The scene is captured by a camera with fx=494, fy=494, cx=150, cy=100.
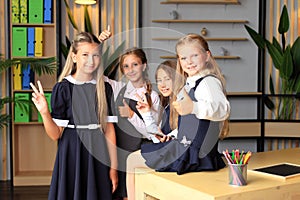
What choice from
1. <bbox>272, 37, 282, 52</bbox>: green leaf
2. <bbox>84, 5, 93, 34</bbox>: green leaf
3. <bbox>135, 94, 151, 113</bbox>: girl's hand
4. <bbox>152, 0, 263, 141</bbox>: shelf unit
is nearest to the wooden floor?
<bbox>84, 5, 93, 34</bbox>: green leaf

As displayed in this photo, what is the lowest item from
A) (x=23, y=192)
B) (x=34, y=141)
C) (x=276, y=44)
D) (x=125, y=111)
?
(x=23, y=192)

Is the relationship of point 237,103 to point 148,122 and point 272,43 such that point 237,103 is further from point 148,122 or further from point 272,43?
point 148,122

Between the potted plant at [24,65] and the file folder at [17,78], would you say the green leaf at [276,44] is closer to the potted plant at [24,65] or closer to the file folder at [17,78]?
the potted plant at [24,65]

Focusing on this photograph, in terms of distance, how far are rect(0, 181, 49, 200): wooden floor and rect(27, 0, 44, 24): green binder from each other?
64.6 inches

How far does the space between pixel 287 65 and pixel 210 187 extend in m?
3.43

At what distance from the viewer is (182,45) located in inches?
79.8

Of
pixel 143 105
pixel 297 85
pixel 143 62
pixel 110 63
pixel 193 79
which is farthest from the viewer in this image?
pixel 297 85

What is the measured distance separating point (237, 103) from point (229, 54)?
55cm

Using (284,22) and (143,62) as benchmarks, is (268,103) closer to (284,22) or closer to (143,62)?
(284,22)

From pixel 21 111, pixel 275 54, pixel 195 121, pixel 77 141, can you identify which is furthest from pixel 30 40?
pixel 195 121

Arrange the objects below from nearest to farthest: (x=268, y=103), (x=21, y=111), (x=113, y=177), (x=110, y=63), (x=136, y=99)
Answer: (x=136, y=99) < (x=113, y=177) < (x=110, y=63) < (x=21, y=111) < (x=268, y=103)

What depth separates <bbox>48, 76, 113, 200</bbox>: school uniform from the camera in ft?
8.03

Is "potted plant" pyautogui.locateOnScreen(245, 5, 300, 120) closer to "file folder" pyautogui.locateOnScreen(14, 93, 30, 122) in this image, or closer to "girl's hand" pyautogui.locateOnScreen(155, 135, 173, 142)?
"file folder" pyautogui.locateOnScreen(14, 93, 30, 122)

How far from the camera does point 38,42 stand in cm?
494
